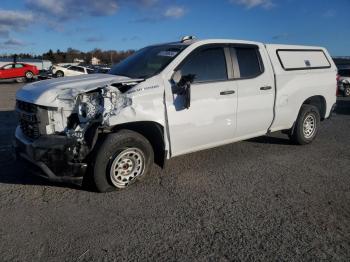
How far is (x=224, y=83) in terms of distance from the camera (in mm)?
5355

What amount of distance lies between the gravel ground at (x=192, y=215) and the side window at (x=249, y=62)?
147cm

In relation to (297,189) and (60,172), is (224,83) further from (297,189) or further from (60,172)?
(60,172)

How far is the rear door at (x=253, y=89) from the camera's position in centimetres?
564

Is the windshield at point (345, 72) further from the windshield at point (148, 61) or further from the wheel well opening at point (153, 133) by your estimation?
the wheel well opening at point (153, 133)

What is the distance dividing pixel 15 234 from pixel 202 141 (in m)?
2.76

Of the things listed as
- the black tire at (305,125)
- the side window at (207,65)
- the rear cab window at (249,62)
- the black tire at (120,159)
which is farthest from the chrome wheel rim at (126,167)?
the black tire at (305,125)

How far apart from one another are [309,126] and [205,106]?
10.2ft

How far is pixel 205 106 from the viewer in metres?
5.14

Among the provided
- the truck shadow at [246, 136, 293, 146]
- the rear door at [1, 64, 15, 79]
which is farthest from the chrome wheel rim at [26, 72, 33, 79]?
the truck shadow at [246, 136, 293, 146]

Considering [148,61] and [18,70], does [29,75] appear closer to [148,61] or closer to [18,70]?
[18,70]

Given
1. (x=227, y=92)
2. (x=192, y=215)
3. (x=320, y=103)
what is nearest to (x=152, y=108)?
(x=227, y=92)

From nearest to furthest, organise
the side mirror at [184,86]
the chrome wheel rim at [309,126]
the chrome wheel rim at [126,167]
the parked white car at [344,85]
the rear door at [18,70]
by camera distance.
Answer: the chrome wheel rim at [126,167] → the side mirror at [184,86] → the chrome wheel rim at [309,126] → the parked white car at [344,85] → the rear door at [18,70]

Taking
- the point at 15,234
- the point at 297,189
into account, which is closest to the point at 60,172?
the point at 15,234

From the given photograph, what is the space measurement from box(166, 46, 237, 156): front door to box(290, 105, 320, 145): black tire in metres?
1.94
